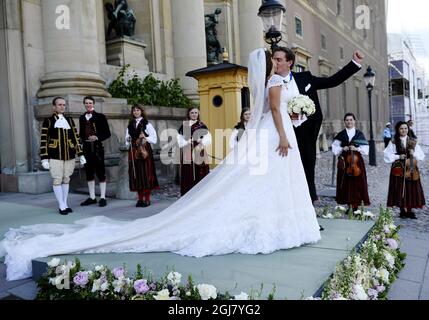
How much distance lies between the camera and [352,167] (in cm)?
654

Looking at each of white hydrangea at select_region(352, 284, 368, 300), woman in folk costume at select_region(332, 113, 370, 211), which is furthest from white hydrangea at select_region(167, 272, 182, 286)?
woman in folk costume at select_region(332, 113, 370, 211)

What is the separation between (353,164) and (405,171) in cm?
83

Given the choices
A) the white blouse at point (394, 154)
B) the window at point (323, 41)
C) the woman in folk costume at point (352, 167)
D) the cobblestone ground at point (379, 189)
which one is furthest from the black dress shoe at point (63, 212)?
the window at point (323, 41)

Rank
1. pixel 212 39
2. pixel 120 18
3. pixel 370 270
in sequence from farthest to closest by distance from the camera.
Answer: pixel 212 39 → pixel 120 18 → pixel 370 270

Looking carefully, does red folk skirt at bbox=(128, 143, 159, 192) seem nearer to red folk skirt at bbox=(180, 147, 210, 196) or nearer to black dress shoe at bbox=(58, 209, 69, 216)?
red folk skirt at bbox=(180, 147, 210, 196)

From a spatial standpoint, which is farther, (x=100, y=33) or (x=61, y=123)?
(x=100, y=33)

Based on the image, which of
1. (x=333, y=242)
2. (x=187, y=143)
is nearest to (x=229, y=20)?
(x=187, y=143)

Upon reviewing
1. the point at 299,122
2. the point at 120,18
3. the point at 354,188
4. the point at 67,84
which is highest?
the point at 120,18

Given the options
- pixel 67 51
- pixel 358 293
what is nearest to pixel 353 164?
pixel 358 293

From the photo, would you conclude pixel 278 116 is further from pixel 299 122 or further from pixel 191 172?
pixel 191 172

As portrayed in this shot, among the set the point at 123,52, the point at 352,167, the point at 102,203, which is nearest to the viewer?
the point at 352,167

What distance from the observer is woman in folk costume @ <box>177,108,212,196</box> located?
7.23 meters

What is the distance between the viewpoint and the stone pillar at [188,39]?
40.4ft

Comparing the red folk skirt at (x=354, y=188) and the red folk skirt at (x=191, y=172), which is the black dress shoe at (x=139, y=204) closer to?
the red folk skirt at (x=191, y=172)
